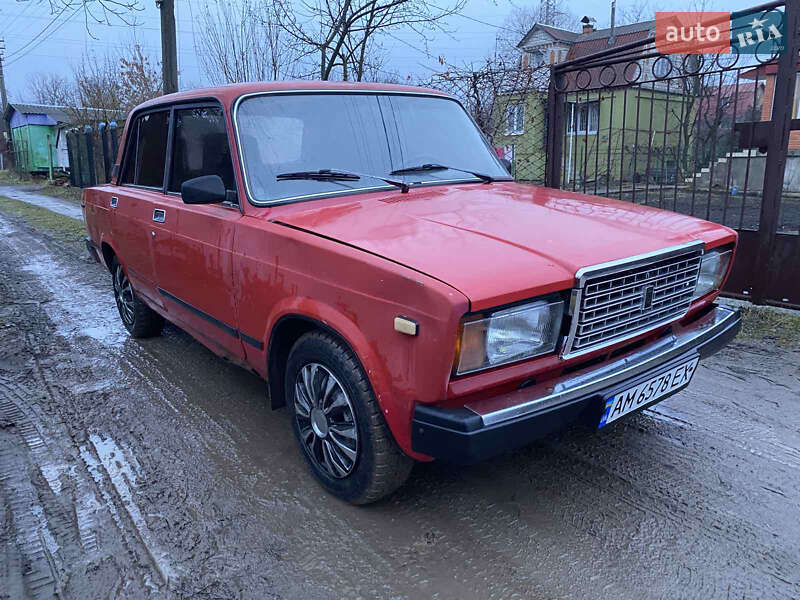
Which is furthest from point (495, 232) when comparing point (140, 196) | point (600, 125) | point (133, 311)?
point (600, 125)

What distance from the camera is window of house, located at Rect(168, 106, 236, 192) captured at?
3.28m

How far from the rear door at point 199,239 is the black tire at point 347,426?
0.69m

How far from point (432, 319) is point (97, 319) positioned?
4.83 m

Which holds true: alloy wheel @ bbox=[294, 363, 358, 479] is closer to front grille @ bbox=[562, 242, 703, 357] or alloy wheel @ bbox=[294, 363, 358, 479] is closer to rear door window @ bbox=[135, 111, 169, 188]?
front grille @ bbox=[562, 242, 703, 357]

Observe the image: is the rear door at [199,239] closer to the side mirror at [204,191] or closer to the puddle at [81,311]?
the side mirror at [204,191]

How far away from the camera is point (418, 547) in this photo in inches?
96.4

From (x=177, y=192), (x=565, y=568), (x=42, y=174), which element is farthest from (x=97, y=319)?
(x=42, y=174)

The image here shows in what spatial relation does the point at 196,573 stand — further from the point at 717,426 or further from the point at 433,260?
the point at 717,426

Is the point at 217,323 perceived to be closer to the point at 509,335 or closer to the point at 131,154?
the point at 509,335

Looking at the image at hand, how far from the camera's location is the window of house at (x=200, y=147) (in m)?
3.28

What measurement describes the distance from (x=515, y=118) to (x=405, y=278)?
7911mm

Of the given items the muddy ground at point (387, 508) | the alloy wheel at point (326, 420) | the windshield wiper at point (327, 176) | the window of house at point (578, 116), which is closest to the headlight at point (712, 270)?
the muddy ground at point (387, 508)

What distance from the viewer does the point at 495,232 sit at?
254 cm

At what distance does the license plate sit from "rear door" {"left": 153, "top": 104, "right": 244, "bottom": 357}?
1.92m
